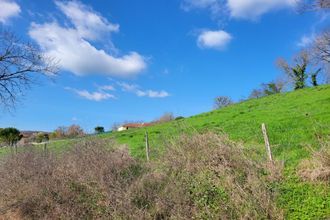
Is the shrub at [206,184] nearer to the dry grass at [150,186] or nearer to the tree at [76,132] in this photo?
the dry grass at [150,186]

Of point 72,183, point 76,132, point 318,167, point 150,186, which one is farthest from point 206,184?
point 76,132

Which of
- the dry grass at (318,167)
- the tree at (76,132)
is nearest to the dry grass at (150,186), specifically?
the dry grass at (318,167)

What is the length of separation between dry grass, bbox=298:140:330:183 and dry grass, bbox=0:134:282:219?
2.69 ft

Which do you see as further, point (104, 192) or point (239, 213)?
point (104, 192)

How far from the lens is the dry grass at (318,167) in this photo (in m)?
8.17

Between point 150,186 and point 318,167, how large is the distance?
11.9 feet

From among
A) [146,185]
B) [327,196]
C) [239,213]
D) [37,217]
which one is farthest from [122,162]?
[327,196]

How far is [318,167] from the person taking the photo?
834cm

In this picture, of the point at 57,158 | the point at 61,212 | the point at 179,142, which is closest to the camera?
the point at 61,212

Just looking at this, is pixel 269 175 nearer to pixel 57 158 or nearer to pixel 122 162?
pixel 122 162

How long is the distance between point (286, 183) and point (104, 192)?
386 cm

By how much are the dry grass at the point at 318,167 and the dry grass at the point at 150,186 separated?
819 mm

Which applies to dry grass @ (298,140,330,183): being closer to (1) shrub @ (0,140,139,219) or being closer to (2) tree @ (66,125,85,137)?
(1) shrub @ (0,140,139,219)

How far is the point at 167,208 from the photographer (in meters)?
7.90
